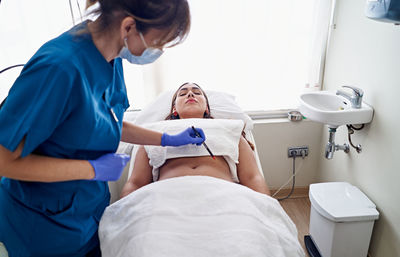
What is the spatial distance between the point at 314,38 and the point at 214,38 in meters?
0.68

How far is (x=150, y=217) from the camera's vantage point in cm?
106

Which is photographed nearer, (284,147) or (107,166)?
(107,166)

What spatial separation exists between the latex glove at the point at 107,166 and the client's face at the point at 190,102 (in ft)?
2.75

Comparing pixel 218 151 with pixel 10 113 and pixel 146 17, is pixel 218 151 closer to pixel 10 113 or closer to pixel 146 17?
pixel 146 17

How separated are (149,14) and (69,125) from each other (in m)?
0.37

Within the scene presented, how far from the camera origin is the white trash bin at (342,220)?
158 cm

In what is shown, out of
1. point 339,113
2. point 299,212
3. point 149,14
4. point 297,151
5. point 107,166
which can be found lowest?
point 299,212

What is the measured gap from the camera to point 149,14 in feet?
2.69

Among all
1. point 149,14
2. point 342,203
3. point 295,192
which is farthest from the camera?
point 295,192

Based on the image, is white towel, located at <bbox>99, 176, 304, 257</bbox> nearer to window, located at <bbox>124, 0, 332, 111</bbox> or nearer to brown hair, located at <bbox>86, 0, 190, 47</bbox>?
brown hair, located at <bbox>86, 0, 190, 47</bbox>

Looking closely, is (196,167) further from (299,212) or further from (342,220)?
(299,212)

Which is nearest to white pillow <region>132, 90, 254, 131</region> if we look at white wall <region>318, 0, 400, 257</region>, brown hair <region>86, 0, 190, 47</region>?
white wall <region>318, 0, 400, 257</region>

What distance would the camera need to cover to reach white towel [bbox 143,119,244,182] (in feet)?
5.13

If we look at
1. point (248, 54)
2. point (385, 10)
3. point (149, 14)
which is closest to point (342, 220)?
point (385, 10)
